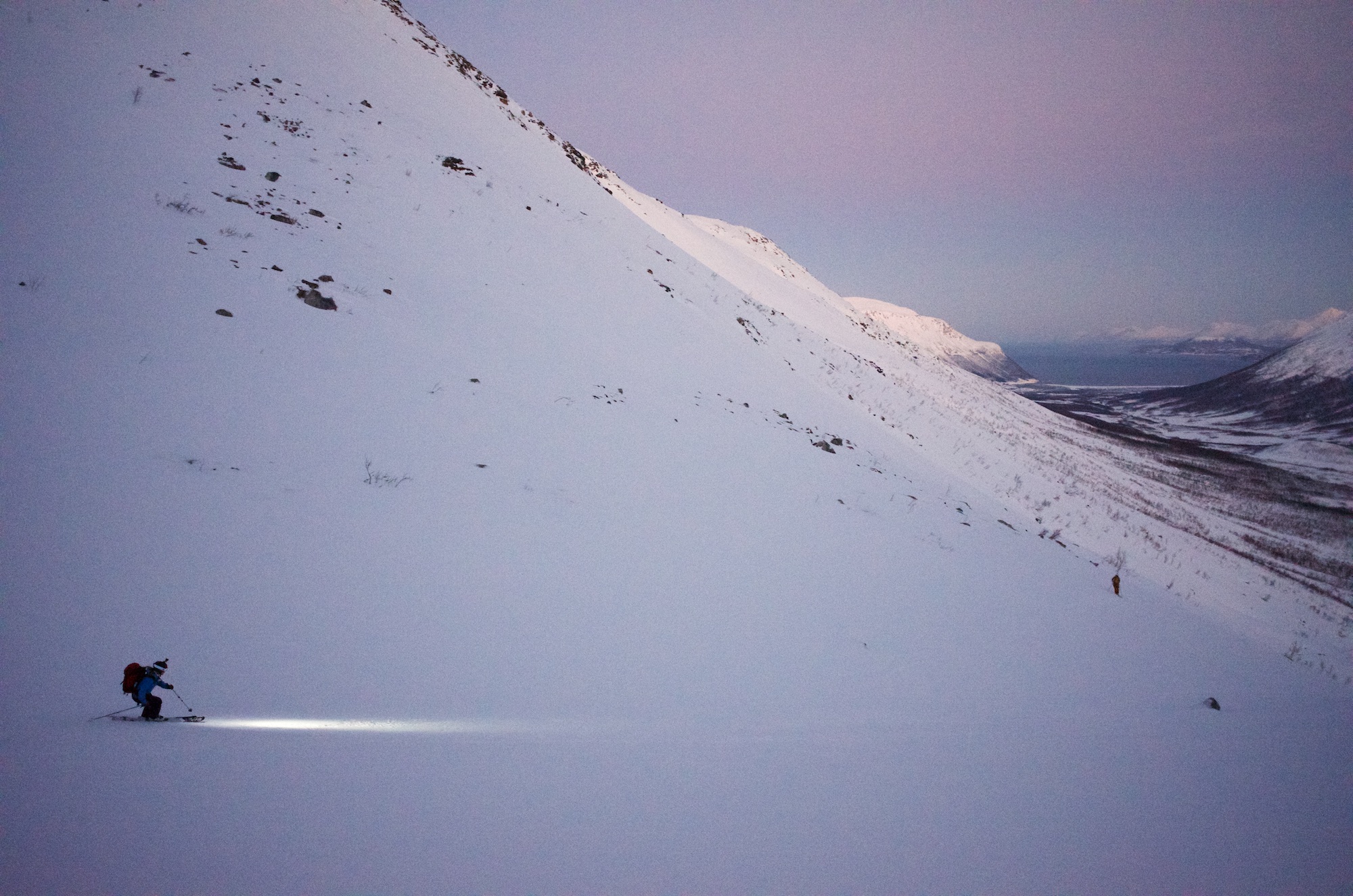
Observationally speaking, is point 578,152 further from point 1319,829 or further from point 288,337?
point 1319,829

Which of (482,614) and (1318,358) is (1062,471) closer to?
(482,614)

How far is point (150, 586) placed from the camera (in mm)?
3562

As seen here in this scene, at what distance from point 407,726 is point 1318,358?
157 m

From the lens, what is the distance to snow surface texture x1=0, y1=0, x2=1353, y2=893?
2924 millimetres

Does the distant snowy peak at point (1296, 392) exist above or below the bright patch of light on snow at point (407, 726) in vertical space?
above

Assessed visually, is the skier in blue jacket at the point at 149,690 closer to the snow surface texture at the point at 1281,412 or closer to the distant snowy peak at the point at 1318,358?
the snow surface texture at the point at 1281,412

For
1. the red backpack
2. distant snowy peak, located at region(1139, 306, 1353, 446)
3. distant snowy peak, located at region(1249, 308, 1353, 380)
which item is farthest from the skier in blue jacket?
distant snowy peak, located at region(1249, 308, 1353, 380)

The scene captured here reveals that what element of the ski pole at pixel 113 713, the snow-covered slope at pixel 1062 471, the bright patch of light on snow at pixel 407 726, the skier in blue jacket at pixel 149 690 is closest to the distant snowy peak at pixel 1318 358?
the snow-covered slope at pixel 1062 471

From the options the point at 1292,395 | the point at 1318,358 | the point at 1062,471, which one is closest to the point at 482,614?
the point at 1062,471

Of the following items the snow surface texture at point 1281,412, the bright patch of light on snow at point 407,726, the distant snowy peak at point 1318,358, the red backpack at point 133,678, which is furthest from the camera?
the distant snowy peak at point 1318,358

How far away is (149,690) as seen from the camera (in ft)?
9.59

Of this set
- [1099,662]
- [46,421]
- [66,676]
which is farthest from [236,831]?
[1099,662]

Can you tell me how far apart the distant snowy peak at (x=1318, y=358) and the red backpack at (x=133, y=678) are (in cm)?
14458

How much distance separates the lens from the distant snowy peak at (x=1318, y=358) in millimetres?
88938
